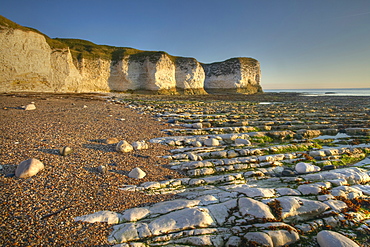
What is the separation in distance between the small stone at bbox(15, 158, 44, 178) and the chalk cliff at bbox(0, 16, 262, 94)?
2974cm

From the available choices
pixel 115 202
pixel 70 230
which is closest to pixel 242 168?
pixel 115 202

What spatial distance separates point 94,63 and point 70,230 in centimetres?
4738

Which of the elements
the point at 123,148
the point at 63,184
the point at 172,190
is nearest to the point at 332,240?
the point at 172,190

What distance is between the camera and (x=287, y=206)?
12.4ft

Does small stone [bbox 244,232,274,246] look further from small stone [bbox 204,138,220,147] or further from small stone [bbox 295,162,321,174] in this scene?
small stone [bbox 204,138,220,147]

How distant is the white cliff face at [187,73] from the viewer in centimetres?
5825

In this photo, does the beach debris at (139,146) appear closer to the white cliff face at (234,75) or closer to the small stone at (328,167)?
the small stone at (328,167)

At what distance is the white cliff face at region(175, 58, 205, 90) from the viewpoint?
5825 centimetres

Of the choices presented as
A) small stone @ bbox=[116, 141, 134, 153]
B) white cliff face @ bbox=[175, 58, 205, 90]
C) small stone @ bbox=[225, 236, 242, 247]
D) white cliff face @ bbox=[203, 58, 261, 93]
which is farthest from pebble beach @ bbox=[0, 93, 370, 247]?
white cliff face @ bbox=[203, 58, 261, 93]

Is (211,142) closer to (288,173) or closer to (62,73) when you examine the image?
(288,173)

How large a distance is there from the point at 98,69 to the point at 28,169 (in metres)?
45.7

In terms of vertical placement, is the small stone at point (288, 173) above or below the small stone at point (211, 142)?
below

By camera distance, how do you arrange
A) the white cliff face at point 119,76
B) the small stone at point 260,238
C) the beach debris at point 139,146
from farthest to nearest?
the white cliff face at point 119,76
the beach debris at point 139,146
the small stone at point 260,238

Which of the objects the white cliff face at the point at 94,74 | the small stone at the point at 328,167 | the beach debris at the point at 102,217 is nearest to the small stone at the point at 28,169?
the beach debris at the point at 102,217
